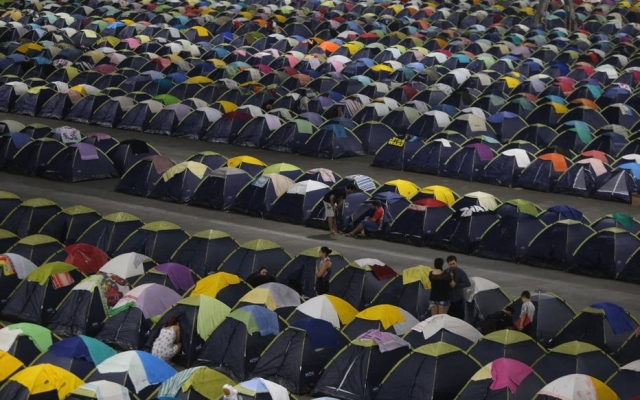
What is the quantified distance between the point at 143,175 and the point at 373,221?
8323 millimetres

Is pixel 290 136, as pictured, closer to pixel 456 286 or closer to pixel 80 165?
pixel 80 165

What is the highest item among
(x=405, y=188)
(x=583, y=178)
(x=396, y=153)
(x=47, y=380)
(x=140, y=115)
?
(x=47, y=380)

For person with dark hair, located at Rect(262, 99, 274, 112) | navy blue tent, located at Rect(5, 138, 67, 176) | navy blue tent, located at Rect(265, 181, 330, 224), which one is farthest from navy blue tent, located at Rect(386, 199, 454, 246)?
person with dark hair, located at Rect(262, 99, 274, 112)

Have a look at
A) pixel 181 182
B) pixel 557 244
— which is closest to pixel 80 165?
pixel 181 182

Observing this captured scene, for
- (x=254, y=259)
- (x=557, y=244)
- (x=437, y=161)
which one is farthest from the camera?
(x=437, y=161)

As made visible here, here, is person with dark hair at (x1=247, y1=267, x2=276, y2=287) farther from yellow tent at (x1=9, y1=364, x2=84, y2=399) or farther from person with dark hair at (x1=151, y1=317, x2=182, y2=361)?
yellow tent at (x1=9, y1=364, x2=84, y2=399)

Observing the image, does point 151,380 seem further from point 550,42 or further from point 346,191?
point 550,42

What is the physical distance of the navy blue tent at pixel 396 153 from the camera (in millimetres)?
40375

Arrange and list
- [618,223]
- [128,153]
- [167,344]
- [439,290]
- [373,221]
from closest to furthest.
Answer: [167,344]
[439,290]
[618,223]
[373,221]
[128,153]

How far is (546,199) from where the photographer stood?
121ft

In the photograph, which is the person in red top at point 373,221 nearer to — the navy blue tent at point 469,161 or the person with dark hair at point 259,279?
the person with dark hair at point 259,279

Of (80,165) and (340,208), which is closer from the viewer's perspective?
(340,208)

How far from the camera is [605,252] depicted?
2973cm

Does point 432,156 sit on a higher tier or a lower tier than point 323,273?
lower
